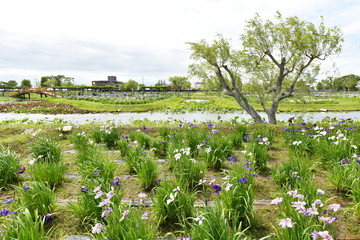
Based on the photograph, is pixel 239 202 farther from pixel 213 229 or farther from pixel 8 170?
pixel 8 170

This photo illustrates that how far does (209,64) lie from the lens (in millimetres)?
11836

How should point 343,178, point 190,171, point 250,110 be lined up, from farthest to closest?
1. point 250,110
2. point 190,171
3. point 343,178

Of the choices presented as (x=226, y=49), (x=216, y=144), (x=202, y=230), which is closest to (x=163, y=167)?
(x=216, y=144)

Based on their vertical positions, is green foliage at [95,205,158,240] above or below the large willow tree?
below

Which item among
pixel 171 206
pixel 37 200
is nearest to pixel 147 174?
pixel 171 206

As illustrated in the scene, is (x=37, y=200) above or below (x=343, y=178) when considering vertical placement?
below

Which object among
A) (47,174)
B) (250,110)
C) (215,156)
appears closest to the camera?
(47,174)

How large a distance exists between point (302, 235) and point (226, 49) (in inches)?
416

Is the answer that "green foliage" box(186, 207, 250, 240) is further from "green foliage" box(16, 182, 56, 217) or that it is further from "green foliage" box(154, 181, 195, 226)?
"green foliage" box(16, 182, 56, 217)

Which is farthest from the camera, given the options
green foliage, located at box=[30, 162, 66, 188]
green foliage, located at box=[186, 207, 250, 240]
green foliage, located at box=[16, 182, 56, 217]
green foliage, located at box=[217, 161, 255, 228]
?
green foliage, located at box=[30, 162, 66, 188]

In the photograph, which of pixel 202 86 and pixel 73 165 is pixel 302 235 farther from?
pixel 202 86

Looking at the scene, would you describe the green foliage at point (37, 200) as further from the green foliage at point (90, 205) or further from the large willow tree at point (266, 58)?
the large willow tree at point (266, 58)

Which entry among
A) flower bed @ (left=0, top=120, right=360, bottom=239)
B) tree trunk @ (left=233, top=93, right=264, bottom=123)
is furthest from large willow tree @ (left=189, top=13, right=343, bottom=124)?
flower bed @ (left=0, top=120, right=360, bottom=239)

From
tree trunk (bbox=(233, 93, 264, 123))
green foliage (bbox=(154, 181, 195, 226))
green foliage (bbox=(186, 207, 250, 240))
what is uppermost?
tree trunk (bbox=(233, 93, 264, 123))
